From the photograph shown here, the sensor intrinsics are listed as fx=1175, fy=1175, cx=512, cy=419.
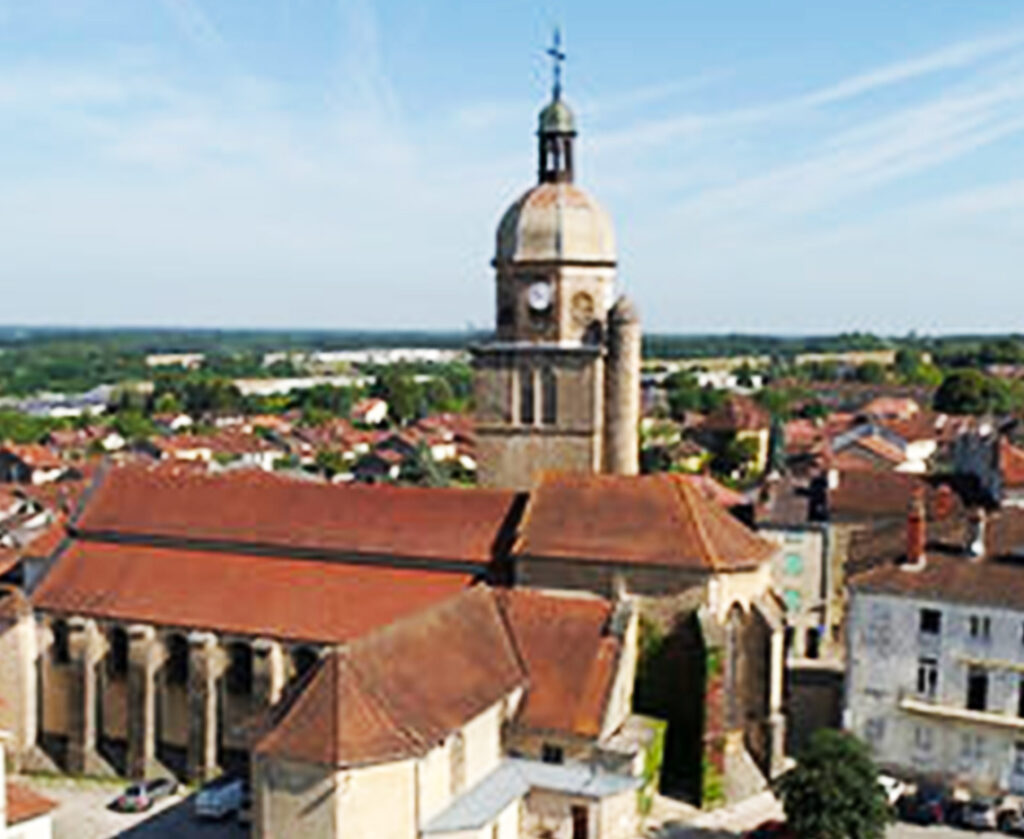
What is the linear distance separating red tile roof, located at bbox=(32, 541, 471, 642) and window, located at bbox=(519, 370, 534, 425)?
317 inches

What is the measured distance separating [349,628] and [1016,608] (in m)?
22.8

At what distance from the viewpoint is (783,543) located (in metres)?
62.8

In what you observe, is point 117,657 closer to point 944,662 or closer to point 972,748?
point 944,662

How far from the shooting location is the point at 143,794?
40562 mm

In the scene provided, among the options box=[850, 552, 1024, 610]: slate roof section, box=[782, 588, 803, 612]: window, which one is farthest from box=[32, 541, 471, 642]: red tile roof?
box=[782, 588, 803, 612]: window

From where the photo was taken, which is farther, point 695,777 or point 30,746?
point 30,746

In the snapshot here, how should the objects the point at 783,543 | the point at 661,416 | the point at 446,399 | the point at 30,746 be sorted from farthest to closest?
the point at 446,399 → the point at 661,416 → the point at 783,543 → the point at 30,746

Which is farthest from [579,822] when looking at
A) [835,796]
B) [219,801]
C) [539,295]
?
[539,295]

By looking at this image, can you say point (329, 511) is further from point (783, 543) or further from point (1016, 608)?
point (783, 543)

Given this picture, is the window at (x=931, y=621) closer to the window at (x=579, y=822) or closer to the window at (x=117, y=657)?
the window at (x=579, y=822)

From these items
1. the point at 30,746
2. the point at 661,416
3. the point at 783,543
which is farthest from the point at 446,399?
the point at 30,746

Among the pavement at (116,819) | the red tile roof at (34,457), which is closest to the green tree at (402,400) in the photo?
the red tile roof at (34,457)

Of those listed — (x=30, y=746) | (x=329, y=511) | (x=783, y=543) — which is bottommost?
(x=30, y=746)

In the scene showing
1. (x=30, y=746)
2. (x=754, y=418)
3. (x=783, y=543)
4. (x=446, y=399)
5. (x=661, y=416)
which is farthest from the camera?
(x=446, y=399)
